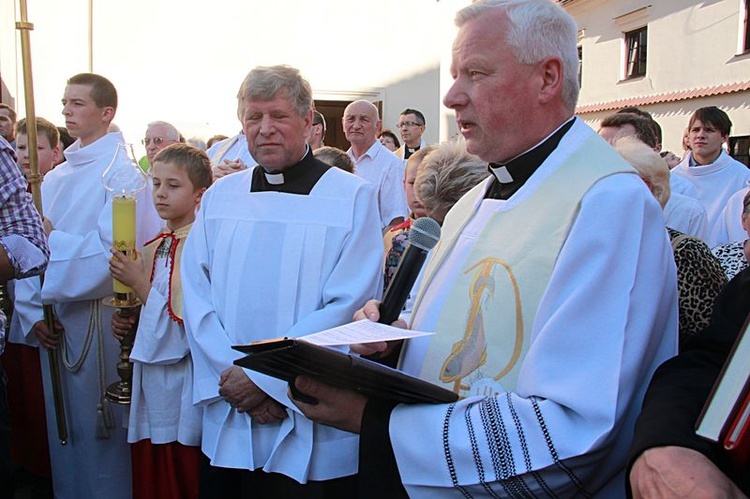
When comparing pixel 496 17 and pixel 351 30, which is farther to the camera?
pixel 351 30

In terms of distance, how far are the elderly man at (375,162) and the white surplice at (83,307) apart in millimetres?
3372

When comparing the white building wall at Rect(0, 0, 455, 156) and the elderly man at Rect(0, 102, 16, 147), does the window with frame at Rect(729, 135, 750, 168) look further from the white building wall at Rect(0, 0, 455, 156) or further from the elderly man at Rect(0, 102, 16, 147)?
the elderly man at Rect(0, 102, 16, 147)

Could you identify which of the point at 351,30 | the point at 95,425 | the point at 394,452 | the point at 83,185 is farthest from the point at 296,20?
the point at 394,452

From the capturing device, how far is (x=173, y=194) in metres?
3.45

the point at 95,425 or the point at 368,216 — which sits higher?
the point at 368,216

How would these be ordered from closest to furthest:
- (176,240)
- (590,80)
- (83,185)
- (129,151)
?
(176,240)
(129,151)
(83,185)
(590,80)

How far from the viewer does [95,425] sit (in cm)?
387

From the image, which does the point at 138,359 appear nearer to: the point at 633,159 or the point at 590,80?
the point at 633,159

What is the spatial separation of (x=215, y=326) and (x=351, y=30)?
10867mm

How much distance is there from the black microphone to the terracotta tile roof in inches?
576

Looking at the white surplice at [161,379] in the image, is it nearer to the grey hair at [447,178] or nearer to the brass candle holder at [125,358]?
the brass candle holder at [125,358]

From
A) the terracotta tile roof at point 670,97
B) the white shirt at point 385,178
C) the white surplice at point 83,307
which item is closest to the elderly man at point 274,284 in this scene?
the white surplice at point 83,307

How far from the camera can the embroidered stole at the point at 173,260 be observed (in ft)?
10.5

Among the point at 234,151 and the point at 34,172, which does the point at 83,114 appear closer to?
the point at 34,172
